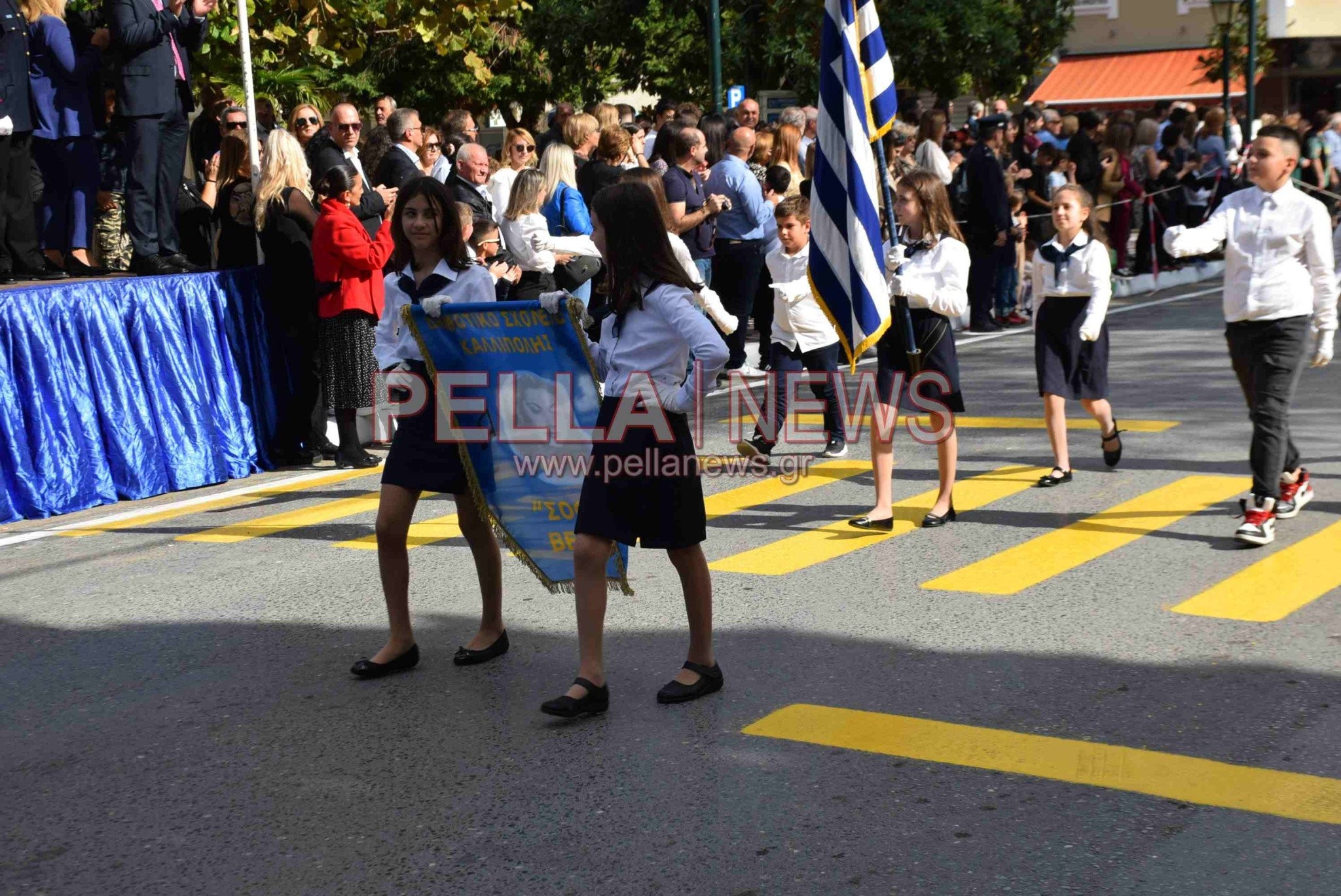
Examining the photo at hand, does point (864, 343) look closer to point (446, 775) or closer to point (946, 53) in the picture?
point (446, 775)

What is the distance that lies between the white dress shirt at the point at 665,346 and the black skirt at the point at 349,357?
521cm

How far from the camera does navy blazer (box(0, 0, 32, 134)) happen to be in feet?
34.6

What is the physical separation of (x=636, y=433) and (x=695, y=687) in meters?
0.93

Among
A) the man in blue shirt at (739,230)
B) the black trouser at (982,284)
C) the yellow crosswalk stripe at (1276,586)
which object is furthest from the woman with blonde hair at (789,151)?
Answer: the yellow crosswalk stripe at (1276,586)

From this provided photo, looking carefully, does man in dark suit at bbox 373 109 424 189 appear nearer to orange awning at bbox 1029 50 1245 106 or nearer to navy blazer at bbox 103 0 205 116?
navy blazer at bbox 103 0 205 116

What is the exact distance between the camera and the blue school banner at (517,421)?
5938 mm

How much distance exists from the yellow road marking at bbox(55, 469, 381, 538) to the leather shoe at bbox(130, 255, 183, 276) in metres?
1.83

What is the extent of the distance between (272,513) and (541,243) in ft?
8.39

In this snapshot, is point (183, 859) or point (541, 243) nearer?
point (183, 859)

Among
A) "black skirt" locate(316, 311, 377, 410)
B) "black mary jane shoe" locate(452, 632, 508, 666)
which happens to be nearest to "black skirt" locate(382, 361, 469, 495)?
"black mary jane shoe" locate(452, 632, 508, 666)

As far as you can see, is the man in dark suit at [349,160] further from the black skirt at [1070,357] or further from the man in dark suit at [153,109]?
the black skirt at [1070,357]

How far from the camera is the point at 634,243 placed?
5.42 metres

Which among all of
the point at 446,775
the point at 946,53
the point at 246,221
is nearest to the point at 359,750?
the point at 446,775

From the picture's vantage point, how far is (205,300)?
10461mm
